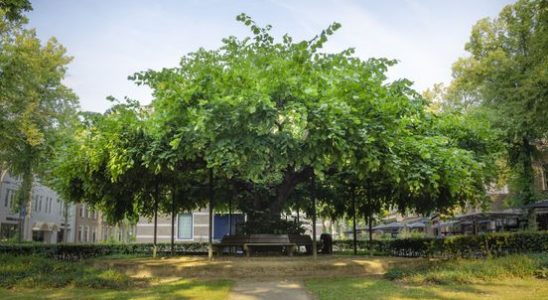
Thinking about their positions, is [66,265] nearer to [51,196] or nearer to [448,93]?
[448,93]

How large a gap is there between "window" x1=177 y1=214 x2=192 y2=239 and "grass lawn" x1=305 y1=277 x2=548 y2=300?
28311 mm

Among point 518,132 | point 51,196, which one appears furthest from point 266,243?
point 51,196

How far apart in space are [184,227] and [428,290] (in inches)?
1245

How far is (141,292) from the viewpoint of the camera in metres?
11.9

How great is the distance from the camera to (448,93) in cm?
3728

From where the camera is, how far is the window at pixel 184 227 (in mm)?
40781

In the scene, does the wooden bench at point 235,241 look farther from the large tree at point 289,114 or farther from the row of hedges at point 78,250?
the row of hedges at point 78,250

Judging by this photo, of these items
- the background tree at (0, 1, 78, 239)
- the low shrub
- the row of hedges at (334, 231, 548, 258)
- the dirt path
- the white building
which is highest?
the background tree at (0, 1, 78, 239)

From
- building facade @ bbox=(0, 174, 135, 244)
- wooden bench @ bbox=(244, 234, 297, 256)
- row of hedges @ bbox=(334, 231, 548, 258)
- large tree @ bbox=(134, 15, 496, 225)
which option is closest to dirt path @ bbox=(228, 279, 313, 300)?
large tree @ bbox=(134, 15, 496, 225)

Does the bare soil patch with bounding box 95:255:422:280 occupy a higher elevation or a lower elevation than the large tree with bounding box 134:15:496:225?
lower

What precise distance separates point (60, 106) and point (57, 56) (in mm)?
3688

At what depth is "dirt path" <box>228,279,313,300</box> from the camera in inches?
437

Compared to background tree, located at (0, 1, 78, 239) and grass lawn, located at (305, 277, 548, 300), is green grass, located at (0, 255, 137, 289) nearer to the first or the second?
grass lawn, located at (305, 277, 548, 300)

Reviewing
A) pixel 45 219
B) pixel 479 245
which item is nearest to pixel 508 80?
pixel 479 245
